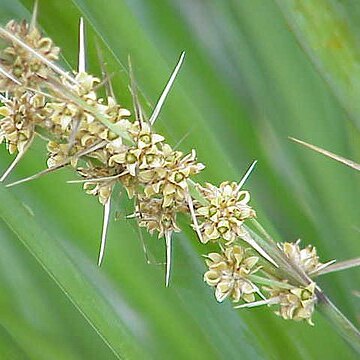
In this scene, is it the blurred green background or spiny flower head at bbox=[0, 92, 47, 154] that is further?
the blurred green background

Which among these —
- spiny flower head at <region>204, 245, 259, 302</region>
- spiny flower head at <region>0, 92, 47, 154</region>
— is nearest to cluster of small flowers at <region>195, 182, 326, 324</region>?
spiny flower head at <region>204, 245, 259, 302</region>

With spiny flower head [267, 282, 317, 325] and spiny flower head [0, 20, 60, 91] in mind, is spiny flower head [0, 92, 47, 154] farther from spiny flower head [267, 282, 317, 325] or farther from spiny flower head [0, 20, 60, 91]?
spiny flower head [267, 282, 317, 325]

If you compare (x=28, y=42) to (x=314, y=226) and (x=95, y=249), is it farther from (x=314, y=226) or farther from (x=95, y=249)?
(x=314, y=226)

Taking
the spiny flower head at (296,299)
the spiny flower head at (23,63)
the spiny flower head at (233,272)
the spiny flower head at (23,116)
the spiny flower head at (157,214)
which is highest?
the spiny flower head at (23,63)

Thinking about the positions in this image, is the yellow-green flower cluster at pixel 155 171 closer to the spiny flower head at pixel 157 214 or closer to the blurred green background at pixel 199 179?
the spiny flower head at pixel 157 214

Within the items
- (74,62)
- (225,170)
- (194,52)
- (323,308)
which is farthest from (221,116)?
(323,308)

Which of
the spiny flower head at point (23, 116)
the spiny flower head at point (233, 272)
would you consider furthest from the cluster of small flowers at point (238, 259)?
the spiny flower head at point (23, 116)

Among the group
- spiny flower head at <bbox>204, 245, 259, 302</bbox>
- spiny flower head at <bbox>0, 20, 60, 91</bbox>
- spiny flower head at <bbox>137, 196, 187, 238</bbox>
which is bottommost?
spiny flower head at <bbox>204, 245, 259, 302</bbox>
